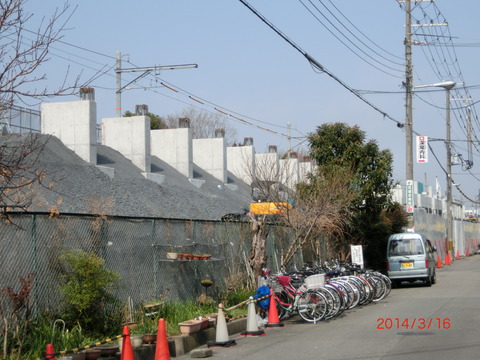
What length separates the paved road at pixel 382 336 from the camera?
1086 cm

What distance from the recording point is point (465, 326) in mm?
13594

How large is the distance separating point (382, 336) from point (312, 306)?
2.80 meters

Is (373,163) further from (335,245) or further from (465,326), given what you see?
(465,326)

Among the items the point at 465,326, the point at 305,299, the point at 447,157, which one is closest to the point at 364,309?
the point at 305,299

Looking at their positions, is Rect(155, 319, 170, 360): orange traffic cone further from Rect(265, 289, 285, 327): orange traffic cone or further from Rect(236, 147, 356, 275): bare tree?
Rect(236, 147, 356, 275): bare tree

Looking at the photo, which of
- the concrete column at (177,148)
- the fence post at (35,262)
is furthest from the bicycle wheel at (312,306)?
the concrete column at (177,148)

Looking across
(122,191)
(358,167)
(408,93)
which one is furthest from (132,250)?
(408,93)

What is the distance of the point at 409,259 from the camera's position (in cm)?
2450

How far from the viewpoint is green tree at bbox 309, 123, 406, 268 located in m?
27.3

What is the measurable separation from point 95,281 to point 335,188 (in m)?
13.1

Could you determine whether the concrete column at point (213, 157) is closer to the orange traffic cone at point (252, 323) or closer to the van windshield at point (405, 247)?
the van windshield at point (405, 247)

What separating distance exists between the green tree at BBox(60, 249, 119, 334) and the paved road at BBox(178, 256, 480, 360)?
7.01 feet

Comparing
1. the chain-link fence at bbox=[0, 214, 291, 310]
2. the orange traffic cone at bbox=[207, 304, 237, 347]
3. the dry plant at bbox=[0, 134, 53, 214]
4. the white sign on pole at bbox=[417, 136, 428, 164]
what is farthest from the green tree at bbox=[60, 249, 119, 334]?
the white sign on pole at bbox=[417, 136, 428, 164]

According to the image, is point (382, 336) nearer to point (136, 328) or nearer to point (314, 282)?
point (314, 282)
